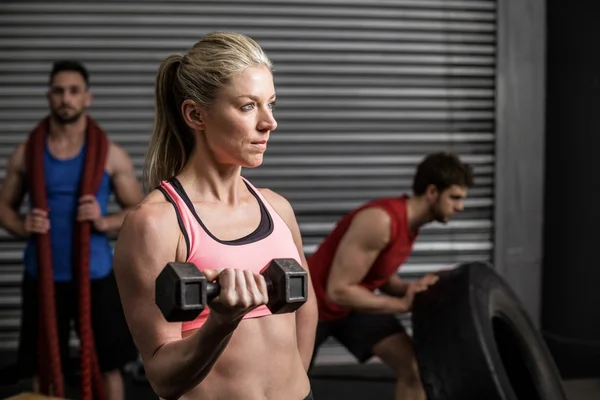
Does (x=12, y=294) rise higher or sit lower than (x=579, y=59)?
lower

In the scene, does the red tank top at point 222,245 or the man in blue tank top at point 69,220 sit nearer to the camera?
the red tank top at point 222,245

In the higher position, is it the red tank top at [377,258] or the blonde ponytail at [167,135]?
the blonde ponytail at [167,135]

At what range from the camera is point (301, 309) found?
1773mm

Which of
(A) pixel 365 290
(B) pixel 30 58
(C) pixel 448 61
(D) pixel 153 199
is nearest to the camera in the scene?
(D) pixel 153 199

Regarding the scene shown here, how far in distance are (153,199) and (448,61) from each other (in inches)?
136

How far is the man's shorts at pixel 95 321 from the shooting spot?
10.6 ft

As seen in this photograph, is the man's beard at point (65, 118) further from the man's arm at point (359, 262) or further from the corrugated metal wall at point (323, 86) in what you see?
the man's arm at point (359, 262)

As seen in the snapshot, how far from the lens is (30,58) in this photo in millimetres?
4375

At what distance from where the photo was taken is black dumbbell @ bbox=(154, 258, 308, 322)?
114 centimetres

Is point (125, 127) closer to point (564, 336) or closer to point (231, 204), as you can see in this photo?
point (564, 336)

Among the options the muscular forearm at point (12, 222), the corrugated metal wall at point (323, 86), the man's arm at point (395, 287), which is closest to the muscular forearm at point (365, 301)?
the man's arm at point (395, 287)

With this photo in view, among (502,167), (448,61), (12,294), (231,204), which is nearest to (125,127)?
(12,294)

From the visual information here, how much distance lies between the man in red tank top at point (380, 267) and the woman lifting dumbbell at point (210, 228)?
1297 millimetres

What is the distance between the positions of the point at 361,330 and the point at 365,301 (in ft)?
0.66
